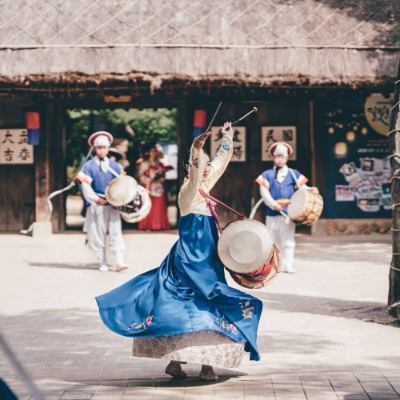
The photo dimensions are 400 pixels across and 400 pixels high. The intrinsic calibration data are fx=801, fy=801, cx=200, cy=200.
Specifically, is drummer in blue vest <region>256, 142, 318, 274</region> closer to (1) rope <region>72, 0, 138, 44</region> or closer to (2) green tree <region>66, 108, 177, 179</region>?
(1) rope <region>72, 0, 138, 44</region>

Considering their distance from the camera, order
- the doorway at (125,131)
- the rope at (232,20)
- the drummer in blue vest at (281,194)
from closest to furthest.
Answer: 1. the drummer in blue vest at (281,194)
2. the rope at (232,20)
3. the doorway at (125,131)

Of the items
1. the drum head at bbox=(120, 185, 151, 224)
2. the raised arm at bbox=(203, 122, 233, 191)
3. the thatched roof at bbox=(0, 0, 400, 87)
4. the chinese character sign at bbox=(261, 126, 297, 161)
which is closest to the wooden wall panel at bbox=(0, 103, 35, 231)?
the thatched roof at bbox=(0, 0, 400, 87)

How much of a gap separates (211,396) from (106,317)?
897 millimetres

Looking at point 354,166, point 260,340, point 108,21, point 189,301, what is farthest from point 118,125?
point 189,301

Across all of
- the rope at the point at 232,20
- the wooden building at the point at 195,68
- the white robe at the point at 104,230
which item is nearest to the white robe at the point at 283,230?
the white robe at the point at 104,230

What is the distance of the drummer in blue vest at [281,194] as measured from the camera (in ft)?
35.3

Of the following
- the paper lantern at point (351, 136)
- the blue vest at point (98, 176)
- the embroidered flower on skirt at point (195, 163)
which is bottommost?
the blue vest at point (98, 176)

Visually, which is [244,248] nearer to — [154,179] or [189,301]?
[189,301]

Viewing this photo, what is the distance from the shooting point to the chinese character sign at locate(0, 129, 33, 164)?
1539 cm

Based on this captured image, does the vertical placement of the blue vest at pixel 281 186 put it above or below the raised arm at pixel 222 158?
below

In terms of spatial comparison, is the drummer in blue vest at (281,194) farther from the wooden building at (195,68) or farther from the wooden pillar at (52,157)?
the wooden pillar at (52,157)

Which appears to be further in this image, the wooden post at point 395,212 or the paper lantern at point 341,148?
the paper lantern at point 341,148

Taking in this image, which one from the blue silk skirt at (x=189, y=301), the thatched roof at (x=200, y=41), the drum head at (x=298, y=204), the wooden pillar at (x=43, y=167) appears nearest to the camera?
the blue silk skirt at (x=189, y=301)

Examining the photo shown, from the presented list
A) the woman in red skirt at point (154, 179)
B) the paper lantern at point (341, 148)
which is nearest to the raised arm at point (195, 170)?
the paper lantern at point (341, 148)
